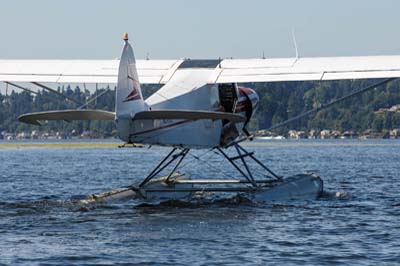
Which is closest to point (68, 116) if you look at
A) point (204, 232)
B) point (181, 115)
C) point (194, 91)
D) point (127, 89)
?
point (127, 89)

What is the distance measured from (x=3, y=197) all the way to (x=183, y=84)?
18.6ft

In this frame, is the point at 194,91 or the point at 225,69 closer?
the point at 194,91

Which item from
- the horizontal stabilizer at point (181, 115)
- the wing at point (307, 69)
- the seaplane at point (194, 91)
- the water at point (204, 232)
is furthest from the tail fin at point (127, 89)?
the wing at point (307, 69)

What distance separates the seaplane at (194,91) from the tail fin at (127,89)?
0.02 metres

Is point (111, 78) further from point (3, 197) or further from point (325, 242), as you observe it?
point (325, 242)

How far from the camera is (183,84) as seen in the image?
21547mm

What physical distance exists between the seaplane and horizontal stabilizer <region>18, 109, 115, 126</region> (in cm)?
4

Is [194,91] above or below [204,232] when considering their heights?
above

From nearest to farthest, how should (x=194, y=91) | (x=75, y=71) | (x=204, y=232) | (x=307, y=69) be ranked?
1. (x=204, y=232)
2. (x=194, y=91)
3. (x=307, y=69)
4. (x=75, y=71)

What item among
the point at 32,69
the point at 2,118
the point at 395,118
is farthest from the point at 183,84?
the point at 2,118

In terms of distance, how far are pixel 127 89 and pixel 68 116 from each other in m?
1.21

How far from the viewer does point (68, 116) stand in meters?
18.5

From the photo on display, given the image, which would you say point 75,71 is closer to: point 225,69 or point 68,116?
point 225,69

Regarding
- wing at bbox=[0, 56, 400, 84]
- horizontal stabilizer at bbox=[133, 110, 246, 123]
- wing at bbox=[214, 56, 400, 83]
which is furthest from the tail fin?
wing at bbox=[214, 56, 400, 83]
